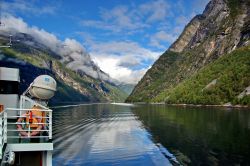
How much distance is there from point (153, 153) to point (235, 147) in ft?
47.4

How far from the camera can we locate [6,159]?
21.4 metres

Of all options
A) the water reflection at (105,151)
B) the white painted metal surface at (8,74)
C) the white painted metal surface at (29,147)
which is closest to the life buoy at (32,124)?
the white painted metal surface at (29,147)

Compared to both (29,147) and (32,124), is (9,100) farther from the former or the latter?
(29,147)

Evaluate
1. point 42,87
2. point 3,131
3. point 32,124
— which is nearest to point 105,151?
point 42,87

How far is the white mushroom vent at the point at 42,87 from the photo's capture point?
2936 cm

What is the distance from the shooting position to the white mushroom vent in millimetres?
29359

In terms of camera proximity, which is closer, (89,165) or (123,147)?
(89,165)

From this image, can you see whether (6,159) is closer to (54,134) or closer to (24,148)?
(24,148)

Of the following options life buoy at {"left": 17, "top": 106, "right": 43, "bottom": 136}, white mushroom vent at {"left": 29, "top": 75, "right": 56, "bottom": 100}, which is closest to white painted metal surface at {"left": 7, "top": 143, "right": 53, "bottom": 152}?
life buoy at {"left": 17, "top": 106, "right": 43, "bottom": 136}

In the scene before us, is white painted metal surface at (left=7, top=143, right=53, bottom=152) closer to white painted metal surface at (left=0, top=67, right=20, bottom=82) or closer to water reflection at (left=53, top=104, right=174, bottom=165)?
white painted metal surface at (left=0, top=67, right=20, bottom=82)

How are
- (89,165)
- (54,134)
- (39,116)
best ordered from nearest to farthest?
(39,116) → (89,165) → (54,134)

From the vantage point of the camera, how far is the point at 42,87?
29391 millimetres

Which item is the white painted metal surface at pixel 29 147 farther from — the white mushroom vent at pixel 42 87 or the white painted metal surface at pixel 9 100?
the white mushroom vent at pixel 42 87

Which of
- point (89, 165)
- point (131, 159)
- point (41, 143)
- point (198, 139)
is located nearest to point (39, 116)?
point (41, 143)
